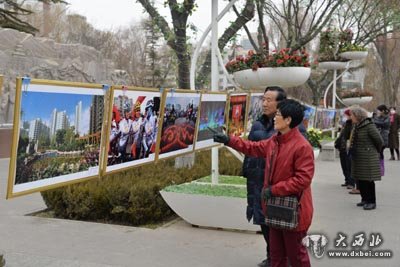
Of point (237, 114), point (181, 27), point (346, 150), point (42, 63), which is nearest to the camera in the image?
point (237, 114)

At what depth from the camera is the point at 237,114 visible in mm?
7199

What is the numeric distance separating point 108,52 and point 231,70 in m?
41.1

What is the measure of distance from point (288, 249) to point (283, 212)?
1.13 ft

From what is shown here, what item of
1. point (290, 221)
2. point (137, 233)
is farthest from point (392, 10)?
point (290, 221)

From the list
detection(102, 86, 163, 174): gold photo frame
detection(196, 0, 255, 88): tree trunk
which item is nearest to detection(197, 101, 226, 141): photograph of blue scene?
detection(102, 86, 163, 174): gold photo frame

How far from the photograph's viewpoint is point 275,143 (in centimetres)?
398

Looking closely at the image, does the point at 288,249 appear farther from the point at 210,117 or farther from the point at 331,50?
the point at 331,50

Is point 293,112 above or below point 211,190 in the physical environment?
above

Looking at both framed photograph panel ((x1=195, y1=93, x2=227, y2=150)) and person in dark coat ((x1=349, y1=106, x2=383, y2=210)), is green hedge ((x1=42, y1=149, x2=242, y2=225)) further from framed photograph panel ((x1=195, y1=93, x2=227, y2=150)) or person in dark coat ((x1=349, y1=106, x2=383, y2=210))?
person in dark coat ((x1=349, y1=106, x2=383, y2=210))

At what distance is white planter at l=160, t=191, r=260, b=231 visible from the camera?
611cm

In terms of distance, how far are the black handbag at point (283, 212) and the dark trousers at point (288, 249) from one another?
4.8 inches

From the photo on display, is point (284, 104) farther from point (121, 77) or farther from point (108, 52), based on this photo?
point (108, 52)

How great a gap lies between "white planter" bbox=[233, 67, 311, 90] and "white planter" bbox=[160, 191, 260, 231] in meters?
2.14

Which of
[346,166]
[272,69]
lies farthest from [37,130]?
[346,166]
